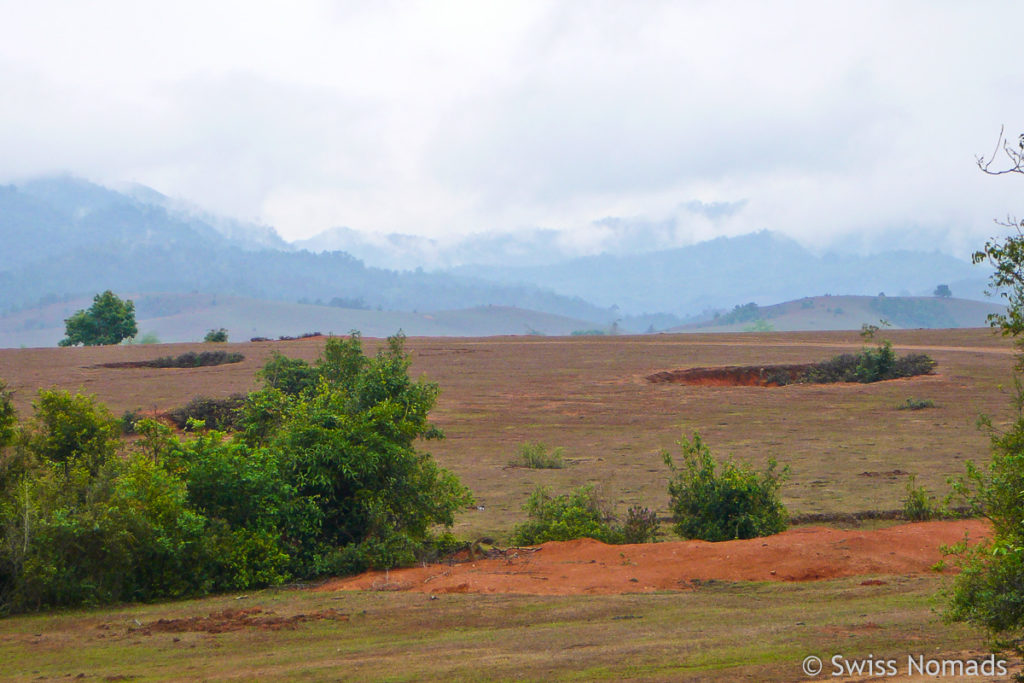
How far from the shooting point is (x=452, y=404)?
2938cm

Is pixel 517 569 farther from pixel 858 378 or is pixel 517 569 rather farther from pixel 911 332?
pixel 911 332

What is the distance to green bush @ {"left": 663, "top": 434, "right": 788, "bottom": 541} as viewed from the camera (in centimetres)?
1234

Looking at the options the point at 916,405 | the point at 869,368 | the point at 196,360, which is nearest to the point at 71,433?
the point at 916,405

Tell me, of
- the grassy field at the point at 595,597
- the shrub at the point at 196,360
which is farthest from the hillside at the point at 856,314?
the shrub at the point at 196,360

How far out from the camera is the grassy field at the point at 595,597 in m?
6.99

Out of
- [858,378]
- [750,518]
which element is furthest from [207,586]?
[858,378]

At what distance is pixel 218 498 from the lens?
1128cm

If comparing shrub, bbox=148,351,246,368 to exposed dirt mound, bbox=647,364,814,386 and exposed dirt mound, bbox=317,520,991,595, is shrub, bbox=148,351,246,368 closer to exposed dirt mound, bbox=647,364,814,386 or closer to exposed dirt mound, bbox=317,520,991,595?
exposed dirt mound, bbox=647,364,814,386

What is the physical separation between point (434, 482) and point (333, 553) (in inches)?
69.1

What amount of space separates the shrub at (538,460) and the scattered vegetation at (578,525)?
5.44m

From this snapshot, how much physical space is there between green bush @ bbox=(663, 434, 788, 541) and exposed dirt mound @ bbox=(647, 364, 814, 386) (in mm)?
21457

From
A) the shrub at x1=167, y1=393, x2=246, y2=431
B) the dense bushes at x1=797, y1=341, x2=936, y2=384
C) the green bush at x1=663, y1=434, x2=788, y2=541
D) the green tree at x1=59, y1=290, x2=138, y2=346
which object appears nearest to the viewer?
the green bush at x1=663, y1=434, x2=788, y2=541

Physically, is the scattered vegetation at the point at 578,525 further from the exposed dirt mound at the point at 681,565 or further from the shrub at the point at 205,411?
the shrub at the point at 205,411

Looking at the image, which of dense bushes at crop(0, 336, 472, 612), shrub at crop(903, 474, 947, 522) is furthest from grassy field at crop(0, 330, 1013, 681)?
shrub at crop(903, 474, 947, 522)
